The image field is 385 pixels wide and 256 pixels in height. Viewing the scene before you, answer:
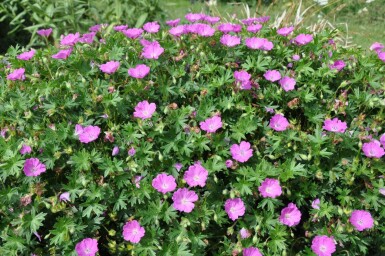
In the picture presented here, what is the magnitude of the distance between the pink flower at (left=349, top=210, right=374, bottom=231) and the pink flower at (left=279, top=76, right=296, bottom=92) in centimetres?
66

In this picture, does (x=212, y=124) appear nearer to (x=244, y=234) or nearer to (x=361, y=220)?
(x=244, y=234)

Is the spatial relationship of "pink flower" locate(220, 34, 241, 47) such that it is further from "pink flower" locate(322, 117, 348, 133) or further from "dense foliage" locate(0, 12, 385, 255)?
"pink flower" locate(322, 117, 348, 133)

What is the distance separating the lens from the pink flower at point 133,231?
2.03 metres

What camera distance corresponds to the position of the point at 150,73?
238 cm

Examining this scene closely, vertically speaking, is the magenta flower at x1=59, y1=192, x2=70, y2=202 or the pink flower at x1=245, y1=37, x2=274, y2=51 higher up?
the pink flower at x1=245, y1=37, x2=274, y2=51

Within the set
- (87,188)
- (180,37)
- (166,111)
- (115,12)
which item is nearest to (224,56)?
(180,37)

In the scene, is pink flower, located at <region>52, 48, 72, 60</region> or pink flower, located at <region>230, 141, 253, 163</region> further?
pink flower, located at <region>52, 48, 72, 60</region>

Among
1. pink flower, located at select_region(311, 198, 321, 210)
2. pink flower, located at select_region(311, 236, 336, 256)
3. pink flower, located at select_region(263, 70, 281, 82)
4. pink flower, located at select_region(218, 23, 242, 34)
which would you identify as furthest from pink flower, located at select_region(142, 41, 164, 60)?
pink flower, located at select_region(311, 236, 336, 256)

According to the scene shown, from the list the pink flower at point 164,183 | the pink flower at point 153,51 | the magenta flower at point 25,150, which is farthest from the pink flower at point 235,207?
the magenta flower at point 25,150

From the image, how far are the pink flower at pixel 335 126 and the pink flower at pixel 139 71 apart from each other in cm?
87

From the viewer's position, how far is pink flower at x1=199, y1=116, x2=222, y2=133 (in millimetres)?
2156

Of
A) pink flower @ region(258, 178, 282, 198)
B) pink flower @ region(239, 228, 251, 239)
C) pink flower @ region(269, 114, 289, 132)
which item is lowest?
pink flower @ region(239, 228, 251, 239)

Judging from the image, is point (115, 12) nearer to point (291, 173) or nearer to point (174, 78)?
point (174, 78)

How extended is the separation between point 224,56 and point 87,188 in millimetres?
994
